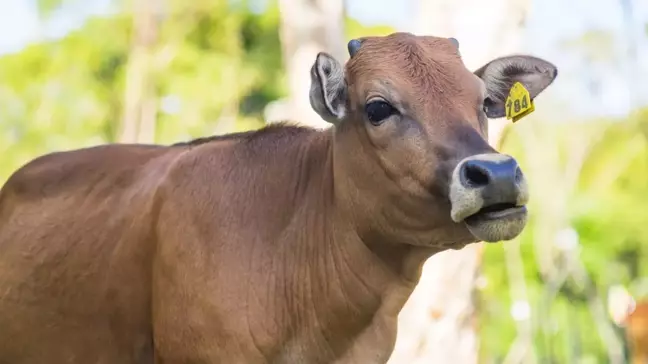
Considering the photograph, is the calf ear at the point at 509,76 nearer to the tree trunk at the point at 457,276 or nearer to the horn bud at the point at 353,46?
the horn bud at the point at 353,46

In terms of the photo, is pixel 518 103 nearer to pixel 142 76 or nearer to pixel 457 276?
pixel 457 276

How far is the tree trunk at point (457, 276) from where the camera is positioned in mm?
8953

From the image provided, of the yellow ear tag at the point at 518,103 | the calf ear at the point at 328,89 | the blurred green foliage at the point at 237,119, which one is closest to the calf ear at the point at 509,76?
the yellow ear tag at the point at 518,103

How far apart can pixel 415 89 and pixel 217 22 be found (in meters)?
36.1

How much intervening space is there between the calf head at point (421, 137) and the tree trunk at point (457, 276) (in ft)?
12.9

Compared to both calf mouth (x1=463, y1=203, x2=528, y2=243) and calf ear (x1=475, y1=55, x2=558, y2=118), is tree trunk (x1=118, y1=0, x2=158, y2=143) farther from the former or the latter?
calf mouth (x1=463, y1=203, x2=528, y2=243)

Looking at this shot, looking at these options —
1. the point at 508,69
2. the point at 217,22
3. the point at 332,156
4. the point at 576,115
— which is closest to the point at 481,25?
the point at 508,69

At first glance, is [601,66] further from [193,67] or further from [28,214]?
[28,214]

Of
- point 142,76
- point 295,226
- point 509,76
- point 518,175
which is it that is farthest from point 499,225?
point 142,76

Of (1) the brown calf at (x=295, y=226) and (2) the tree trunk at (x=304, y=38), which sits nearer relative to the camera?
(1) the brown calf at (x=295, y=226)

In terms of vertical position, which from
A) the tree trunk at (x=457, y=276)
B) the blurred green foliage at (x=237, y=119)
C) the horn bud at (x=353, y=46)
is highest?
the horn bud at (x=353, y=46)

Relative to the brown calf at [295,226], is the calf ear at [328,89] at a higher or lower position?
higher

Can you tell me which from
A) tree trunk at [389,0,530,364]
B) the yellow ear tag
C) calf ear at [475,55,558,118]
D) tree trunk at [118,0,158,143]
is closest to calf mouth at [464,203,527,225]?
the yellow ear tag

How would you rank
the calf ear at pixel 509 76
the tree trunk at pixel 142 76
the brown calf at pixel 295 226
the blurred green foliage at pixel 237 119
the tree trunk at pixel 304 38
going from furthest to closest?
1. the blurred green foliage at pixel 237 119
2. the tree trunk at pixel 142 76
3. the tree trunk at pixel 304 38
4. the calf ear at pixel 509 76
5. the brown calf at pixel 295 226
